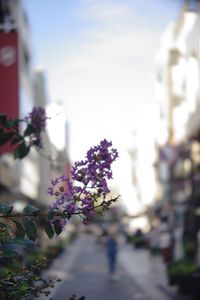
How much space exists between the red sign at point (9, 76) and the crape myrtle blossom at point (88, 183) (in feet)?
54.2

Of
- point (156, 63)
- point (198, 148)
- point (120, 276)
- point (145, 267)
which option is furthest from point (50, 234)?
point (156, 63)

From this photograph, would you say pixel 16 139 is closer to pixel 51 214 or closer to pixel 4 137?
pixel 4 137

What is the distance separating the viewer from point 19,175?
57.5 metres

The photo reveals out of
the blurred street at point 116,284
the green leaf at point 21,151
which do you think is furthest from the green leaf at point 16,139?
the blurred street at point 116,284

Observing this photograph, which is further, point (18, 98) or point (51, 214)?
point (18, 98)

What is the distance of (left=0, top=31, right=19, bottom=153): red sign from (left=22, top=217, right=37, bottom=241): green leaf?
54.3ft

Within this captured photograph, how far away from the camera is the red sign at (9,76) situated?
70.5 feet

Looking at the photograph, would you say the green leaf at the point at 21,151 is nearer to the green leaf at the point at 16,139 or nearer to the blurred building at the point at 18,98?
the green leaf at the point at 16,139

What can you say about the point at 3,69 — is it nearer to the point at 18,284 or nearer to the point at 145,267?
the point at 145,267

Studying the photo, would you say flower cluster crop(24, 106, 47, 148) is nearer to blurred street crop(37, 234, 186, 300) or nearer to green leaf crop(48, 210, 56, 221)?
green leaf crop(48, 210, 56, 221)

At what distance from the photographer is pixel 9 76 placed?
22.8 meters

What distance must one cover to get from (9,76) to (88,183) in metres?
17.8

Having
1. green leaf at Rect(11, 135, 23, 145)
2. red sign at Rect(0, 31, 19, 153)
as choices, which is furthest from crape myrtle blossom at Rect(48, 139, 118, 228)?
red sign at Rect(0, 31, 19, 153)

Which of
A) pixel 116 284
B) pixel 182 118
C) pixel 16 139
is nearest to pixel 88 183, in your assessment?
pixel 16 139
